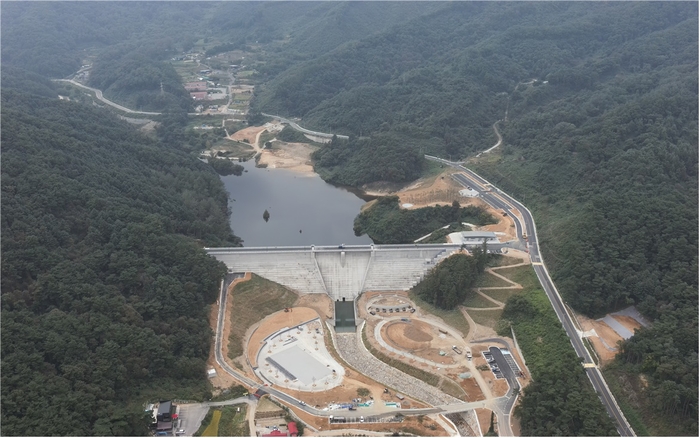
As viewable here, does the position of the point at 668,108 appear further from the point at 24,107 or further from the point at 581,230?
the point at 24,107

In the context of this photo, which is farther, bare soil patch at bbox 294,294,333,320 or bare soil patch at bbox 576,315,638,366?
bare soil patch at bbox 294,294,333,320

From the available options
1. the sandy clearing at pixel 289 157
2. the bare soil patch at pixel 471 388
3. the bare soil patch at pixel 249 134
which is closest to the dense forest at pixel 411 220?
the sandy clearing at pixel 289 157

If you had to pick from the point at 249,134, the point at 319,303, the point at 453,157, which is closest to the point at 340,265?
the point at 319,303

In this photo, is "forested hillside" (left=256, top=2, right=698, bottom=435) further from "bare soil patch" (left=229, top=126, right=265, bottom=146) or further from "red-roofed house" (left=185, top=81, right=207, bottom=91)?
"red-roofed house" (left=185, top=81, right=207, bottom=91)

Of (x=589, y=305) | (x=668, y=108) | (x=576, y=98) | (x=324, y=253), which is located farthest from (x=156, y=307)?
(x=576, y=98)

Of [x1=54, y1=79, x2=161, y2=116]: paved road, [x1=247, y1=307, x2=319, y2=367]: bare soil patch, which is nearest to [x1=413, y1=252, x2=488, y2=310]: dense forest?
[x1=247, y1=307, x2=319, y2=367]: bare soil patch

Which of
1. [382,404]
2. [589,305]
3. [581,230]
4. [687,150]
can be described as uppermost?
[687,150]

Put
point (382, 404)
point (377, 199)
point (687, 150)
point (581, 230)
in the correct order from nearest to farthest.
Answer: point (382, 404) → point (581, 230) → point (687, 150) → point (377, 199)
